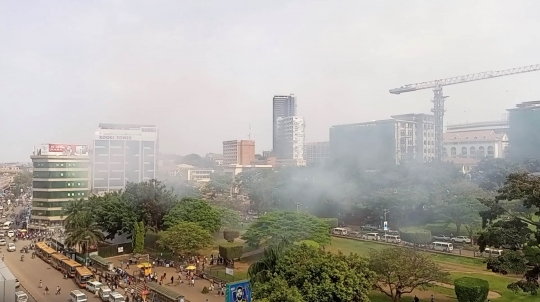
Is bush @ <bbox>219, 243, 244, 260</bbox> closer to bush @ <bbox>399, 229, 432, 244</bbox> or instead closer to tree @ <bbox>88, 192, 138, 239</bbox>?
tree @ <bbox>88, 192, 138, 239</bbox>

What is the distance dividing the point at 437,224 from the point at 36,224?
104 feet

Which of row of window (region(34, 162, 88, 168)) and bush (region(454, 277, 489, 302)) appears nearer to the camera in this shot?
bush (region(454, 277, 489, 302))

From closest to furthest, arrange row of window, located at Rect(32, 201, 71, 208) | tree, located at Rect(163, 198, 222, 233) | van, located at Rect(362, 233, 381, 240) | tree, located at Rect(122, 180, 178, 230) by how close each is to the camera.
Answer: tree, located at Rect(163, 198, 222, 233)
tree, located at Rect(122, 180, 178, 230)
van, located at Rect(362, 233, 381, 240)
row of window, located at Rect(32, 201, 71, 208)

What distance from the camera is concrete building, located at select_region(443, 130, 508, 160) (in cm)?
7219

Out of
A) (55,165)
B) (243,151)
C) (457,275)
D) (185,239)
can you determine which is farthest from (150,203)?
(243,151)

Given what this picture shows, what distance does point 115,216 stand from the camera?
25.7 metres

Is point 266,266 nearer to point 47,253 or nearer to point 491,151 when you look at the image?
point 47,253

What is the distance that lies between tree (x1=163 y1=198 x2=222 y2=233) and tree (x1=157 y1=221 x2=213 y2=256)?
2347 millimetres

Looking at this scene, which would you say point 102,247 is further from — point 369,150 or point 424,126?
point 424,126

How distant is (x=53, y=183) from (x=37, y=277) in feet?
61.8

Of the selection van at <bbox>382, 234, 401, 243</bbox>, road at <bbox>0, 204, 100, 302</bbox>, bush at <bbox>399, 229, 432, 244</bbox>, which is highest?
bush at <bbox>399, 229, 432, 244</bbox>

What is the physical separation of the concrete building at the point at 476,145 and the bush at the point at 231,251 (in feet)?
194

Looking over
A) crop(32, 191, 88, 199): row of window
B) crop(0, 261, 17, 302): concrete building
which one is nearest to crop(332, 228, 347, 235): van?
crop(0, 261, 17, 302): concrete building

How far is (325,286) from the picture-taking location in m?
11.5
